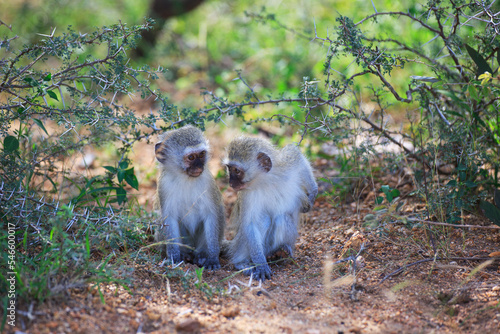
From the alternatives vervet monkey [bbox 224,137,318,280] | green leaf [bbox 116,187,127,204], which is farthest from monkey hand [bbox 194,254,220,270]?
green leaf [bbox 116,187,127,204]

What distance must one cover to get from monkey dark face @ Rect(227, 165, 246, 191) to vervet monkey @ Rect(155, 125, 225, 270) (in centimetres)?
31

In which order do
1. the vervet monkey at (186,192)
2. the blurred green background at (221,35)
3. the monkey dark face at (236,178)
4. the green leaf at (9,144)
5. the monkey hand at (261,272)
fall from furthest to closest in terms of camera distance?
the blurred green background at (221,35) → the vervet monkey at (186,192) → the monkey dark face at (236,178) → the monkey hand at (261,272) → the green leaf at (9,144)

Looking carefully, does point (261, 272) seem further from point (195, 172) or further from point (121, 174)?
point (121, 174)

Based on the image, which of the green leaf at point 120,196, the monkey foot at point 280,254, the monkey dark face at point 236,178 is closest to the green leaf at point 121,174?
the green leaf at point 120,196

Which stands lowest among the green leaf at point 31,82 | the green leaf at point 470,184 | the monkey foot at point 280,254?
the monkey foot at point 280,254

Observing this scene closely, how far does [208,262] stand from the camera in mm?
4617

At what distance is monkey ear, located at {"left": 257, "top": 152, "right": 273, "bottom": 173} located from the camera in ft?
14.5

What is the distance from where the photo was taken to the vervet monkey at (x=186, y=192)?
4520 millimetres

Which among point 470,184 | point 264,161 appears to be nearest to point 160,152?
point 264,161

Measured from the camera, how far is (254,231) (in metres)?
4.46

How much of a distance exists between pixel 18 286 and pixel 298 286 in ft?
6.87

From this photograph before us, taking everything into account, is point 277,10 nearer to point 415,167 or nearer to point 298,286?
point 415,167

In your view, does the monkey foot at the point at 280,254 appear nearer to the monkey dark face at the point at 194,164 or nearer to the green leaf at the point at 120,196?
the monkey dark face at the point at 194,164

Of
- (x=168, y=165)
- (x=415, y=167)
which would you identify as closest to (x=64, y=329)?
(x=168, y=165)
